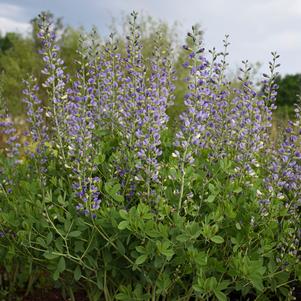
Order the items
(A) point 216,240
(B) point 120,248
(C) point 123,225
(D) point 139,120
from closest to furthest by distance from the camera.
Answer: (C) point 123,225, (A) point 216,240, (B) point 120,248, (D) point 139,120

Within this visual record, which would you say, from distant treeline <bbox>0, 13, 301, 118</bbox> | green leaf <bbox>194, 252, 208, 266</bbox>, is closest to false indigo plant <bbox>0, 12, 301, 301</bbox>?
green leaf <bbox>194, 252, 208, 266</bbox>

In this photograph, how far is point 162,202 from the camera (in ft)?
10.6

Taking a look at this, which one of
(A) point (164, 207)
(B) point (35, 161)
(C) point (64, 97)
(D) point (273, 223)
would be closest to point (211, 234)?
(A) point (164, 207)

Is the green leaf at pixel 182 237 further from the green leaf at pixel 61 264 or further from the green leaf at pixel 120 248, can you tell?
the green leaf at pixel 61 264

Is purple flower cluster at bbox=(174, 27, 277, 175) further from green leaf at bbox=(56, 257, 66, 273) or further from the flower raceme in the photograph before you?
green leaf at bbox=(56, 257, 66, 273)

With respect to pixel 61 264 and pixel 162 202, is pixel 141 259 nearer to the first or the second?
pixel 162 202

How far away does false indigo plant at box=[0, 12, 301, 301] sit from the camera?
3.14m

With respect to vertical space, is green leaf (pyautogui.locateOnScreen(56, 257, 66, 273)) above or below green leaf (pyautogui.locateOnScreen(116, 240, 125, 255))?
below

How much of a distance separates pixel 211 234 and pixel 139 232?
44cm

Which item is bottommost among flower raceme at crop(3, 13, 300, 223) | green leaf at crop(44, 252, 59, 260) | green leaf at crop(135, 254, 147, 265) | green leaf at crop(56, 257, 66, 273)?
green leaf at crop(56, 257, 66, 273)

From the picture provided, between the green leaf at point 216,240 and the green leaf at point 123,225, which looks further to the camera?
the green leaf at point 216,240

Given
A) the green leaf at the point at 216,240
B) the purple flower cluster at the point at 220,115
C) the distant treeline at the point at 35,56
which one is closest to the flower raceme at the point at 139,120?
the purple flower cluster at the point at 220,115

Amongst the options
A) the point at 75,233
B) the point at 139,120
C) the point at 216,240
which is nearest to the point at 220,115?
the point at 139,120

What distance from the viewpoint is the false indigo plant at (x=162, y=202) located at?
3.14 m
